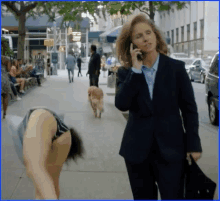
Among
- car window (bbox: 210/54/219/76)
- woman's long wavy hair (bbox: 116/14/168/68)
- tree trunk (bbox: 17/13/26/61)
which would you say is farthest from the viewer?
tree trunk (bbox: 17/13/26/61)

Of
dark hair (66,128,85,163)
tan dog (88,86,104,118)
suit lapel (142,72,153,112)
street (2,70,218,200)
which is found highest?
suit lapel (142,72,153,112)

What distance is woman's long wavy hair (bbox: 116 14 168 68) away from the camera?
2.67 m

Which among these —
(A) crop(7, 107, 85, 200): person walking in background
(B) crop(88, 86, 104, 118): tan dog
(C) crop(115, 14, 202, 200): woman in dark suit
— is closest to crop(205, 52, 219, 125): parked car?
(B) crop(88, 86, 104, 118): tan dog

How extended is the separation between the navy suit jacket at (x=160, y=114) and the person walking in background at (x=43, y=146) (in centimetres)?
45

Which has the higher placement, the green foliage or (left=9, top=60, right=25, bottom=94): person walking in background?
the green foliage

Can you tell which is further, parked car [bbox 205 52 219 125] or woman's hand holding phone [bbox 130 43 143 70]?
parked car [bbox 205 52 219 125]

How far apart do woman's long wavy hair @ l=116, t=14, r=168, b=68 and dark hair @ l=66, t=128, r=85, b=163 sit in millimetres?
644

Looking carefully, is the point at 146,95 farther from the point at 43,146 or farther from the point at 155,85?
the point at 43,146

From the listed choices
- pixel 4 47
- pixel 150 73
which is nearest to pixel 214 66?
pixel 150 73

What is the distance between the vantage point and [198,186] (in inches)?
93.6

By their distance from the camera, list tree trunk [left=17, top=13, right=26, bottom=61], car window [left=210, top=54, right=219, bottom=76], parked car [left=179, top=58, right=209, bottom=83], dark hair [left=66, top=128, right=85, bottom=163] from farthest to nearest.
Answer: parked car [left=179, top=58, right=209, bottom=83], tree trunk [left=17, top=13, right=26, bottom=61], car window [left=210, top=54, right=219, bottom=76], dark hair [left=66, top=128, right=85, bottom=163]

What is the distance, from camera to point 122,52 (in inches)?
109

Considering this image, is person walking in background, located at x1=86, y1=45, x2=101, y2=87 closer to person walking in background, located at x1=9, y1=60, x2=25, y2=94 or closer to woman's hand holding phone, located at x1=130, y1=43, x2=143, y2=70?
person walking in background, located at x1=9, y1=60, x2=25, y2=94

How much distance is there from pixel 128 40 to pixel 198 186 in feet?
3.38
